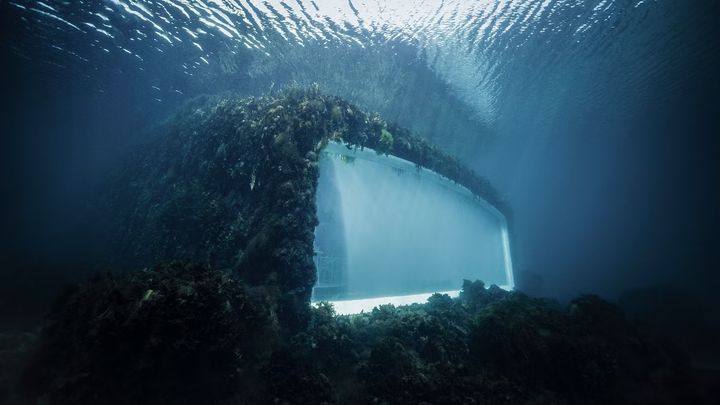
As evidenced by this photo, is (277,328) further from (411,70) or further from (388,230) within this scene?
(411,70)

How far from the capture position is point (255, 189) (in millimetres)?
9648

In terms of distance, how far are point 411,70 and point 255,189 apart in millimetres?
13927

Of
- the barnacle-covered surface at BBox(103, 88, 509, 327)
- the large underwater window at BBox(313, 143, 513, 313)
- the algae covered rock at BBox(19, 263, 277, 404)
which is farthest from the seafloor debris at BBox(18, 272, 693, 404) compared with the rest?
the large underwater window at BBox(313, 143, 513, 313)

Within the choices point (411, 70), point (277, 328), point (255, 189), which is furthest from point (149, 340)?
point (411, 70)

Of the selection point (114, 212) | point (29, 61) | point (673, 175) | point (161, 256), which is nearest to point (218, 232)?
point (161, 256)

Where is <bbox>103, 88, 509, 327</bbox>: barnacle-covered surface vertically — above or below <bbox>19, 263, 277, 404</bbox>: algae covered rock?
above

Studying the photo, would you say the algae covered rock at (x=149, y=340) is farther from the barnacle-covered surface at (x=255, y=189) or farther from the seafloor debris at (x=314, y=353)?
the barnacle-covered surface at (x=255, y=189)

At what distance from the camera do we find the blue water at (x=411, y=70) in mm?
14820

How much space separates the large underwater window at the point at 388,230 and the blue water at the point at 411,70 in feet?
22.8

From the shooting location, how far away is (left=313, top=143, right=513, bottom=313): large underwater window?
15359 mm

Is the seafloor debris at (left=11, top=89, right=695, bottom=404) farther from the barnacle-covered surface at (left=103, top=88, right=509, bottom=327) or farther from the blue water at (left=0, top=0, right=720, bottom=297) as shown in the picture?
the blue water at (left=0, top=0, right=720, bottom=297)

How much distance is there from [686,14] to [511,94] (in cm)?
934

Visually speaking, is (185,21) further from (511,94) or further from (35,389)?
(511,94)

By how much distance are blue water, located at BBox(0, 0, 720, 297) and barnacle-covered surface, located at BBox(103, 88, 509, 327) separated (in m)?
5.37
